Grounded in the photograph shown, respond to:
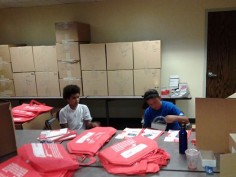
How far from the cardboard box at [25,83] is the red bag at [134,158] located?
3.05 m

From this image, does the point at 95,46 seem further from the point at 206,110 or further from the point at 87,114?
the point at 206,110

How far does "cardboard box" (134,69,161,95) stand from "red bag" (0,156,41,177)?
2.68m

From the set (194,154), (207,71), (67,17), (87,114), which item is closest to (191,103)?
(207,71)

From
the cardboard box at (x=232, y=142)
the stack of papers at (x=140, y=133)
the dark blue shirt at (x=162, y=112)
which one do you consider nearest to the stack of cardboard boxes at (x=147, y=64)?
the dark blue shirt at (x=162, y=112)

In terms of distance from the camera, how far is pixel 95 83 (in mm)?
4004

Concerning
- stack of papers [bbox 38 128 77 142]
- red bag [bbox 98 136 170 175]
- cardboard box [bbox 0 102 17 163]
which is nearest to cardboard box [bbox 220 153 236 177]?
red bag [bbox 98 136 170 175]

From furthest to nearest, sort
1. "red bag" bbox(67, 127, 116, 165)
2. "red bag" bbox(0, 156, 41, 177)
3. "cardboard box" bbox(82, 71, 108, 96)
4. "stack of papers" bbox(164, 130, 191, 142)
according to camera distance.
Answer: "cardboard box" bbox(82, 71, 108, 96) < "stack of papers" bbox(164, 130, 191, 142) < "red bag" bbox(67, 127, 116, 165) < "red bag" bbox(0, 156, 41, 177)

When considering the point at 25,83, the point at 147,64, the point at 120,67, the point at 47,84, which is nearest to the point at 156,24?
the point at 147,64

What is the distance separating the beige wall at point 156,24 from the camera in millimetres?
3980

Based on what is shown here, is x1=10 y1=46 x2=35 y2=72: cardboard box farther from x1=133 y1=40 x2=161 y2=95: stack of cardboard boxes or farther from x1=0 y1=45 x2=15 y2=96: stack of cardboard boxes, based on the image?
x1=133 y1=40 x2=161 y2=95: stack of cardboard boxes

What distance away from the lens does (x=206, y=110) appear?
1455mm

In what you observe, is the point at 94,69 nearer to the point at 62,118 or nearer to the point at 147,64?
the point at 147,64

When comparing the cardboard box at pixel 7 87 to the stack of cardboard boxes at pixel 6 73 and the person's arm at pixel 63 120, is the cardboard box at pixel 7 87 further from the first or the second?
the person's arm at pixel 63 120

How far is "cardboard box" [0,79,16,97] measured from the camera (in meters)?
4.24
